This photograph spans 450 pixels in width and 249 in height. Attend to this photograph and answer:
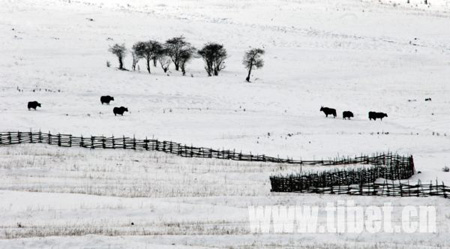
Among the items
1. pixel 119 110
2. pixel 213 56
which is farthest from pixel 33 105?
pixel 213 56

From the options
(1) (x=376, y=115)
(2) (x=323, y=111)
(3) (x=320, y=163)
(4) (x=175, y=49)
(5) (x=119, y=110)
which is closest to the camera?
(3) (x=320, y=163)

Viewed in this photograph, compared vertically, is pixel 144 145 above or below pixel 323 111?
below

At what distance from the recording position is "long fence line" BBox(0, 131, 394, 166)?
118 feet

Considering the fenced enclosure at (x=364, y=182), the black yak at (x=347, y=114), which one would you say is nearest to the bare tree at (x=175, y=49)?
the black yak at (x=347, y=114)

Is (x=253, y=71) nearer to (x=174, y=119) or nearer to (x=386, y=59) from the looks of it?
(x=386, y=59)

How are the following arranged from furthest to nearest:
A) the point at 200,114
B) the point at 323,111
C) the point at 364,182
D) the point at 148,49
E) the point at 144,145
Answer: the point at 148,49 < the point at 323,111 < the point at 200,114 < the point at 144,145 < the point at 364,182

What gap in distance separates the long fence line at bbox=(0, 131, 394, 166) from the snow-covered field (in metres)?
1.23

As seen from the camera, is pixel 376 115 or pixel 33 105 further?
pixel 376 115

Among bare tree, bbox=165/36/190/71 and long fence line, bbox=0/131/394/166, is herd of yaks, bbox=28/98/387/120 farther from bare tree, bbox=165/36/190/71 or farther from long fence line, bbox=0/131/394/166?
bare tree, bbox=165/36/190/71

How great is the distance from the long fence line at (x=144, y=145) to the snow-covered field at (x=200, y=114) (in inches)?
48.4

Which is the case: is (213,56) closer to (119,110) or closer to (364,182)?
(119,110)

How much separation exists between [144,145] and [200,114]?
40.2 feet

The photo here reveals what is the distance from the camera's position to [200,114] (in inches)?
1934

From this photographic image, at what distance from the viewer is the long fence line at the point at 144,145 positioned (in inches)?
1419
